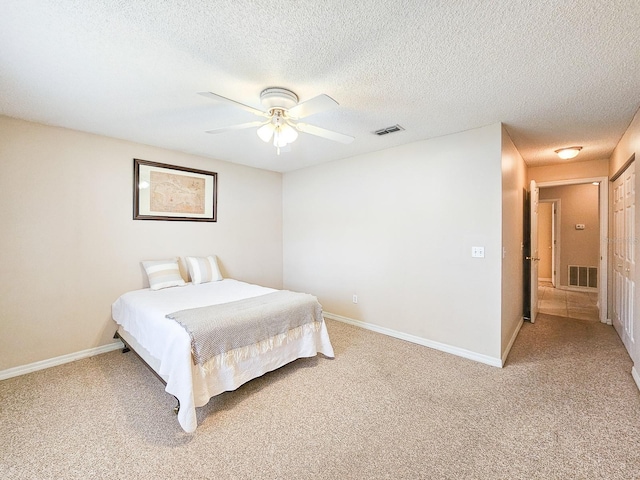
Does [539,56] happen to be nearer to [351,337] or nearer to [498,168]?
[498,168]

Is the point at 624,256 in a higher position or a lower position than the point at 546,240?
lower

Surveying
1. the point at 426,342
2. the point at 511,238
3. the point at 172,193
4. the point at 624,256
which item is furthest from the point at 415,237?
the point at 172,193

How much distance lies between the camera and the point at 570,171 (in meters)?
4.28

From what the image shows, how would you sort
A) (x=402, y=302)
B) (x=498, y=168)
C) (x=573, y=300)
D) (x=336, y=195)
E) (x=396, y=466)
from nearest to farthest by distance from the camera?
(x=396, y=466)
(x=498, y=168)
(x=402, y=302)
(x=336, y=195)
(x=573, y=300)

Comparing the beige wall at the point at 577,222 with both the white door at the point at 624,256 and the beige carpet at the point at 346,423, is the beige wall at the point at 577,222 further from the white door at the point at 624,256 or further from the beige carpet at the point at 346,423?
the beige carpet at the point at 346,423

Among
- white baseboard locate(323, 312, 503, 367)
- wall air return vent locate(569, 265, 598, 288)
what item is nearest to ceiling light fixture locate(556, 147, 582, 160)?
white baseboard locate(323, 312, 503, 367)

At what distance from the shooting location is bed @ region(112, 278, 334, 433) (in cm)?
196

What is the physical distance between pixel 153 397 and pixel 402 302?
8.89ft

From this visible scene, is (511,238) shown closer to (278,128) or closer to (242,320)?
(278,128)

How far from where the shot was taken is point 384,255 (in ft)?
12.1

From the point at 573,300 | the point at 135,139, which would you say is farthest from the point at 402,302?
the point at 573,300

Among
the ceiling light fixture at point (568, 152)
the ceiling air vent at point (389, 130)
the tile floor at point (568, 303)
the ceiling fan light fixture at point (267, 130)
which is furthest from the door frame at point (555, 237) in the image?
the ceiling fan light fixture at point (267, 130)

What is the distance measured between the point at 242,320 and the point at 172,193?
2301 millimetres

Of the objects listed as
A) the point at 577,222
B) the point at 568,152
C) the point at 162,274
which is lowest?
the point at 162,274
